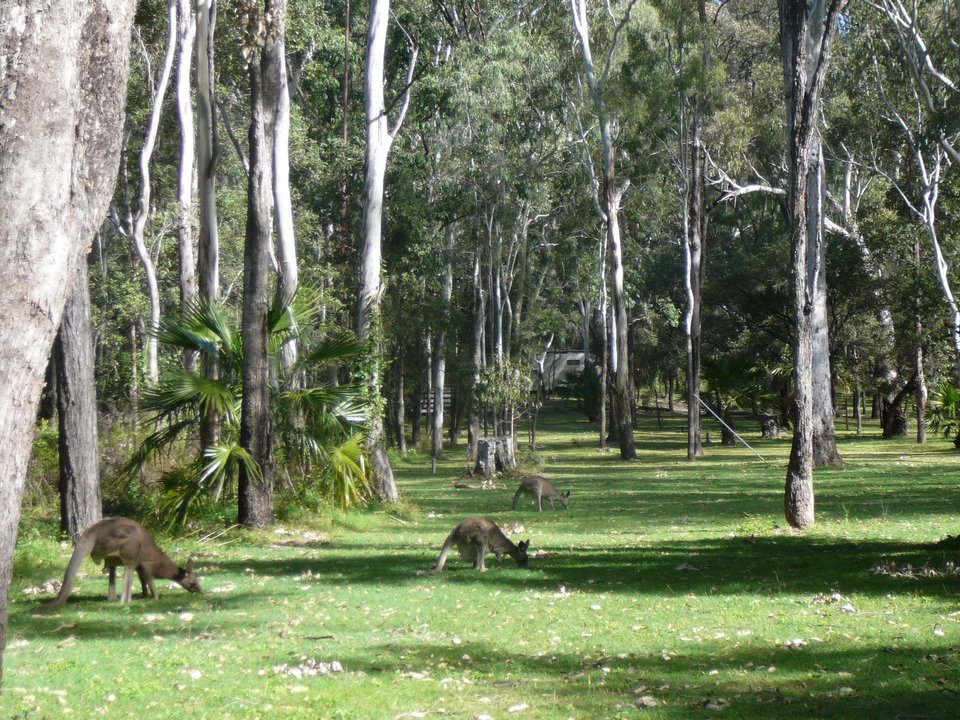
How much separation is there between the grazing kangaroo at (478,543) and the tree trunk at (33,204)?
7.54m

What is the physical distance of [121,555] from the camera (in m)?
10.1

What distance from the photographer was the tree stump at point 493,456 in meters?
27.0

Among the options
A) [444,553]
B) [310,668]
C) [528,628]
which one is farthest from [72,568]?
[528,628]

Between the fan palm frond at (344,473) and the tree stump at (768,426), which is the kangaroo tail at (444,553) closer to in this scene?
the fan palm frond at (344,473)

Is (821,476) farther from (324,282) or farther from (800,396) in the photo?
(324,282)

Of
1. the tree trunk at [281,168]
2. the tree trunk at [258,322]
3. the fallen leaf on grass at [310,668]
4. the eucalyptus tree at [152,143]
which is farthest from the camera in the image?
the eucalyptus tree at [152,143]

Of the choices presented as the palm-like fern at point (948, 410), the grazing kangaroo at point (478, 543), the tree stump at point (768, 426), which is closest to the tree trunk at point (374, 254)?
the grazing kangaroo at point (478, 543)

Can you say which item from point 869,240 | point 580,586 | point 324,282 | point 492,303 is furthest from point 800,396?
point 869,240

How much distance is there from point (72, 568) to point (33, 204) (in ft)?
20.1

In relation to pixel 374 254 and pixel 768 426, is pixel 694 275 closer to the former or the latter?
pixel 768 426

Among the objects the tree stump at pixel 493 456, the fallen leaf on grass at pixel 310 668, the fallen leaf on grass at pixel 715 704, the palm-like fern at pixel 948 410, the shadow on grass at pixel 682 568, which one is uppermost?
the palm-like fern at pixel 948 410

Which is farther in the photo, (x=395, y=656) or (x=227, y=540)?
(x=227, y=540)

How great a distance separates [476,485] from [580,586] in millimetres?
14083

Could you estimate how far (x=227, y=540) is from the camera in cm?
1504
